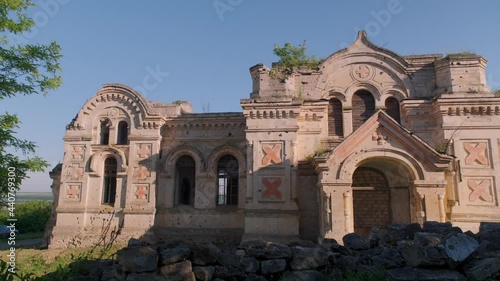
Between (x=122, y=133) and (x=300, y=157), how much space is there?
31.0 ft

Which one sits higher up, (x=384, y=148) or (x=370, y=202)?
(x=384, y=148)

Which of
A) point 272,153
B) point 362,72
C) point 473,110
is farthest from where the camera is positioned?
point 362,72

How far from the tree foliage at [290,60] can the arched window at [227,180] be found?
4.79 metres

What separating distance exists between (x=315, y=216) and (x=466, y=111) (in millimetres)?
7356

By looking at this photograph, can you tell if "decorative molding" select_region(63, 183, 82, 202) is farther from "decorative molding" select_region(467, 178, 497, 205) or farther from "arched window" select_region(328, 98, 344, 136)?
"decorative molding" select_region(467, 178, 497, 205)

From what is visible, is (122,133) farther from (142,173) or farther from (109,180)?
(142,173)

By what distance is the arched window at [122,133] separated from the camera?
18.2 m

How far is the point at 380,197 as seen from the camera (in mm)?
14406

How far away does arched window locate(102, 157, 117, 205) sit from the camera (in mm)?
17766

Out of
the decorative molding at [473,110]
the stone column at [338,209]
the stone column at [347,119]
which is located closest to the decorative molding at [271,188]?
the stone column at [338,209]

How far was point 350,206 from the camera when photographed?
12.4m

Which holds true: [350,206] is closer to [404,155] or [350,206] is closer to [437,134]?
[404,155]

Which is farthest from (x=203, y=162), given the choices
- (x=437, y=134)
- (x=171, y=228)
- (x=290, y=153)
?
(x=437, y=134)

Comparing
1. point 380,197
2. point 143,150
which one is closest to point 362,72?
point 380,197
